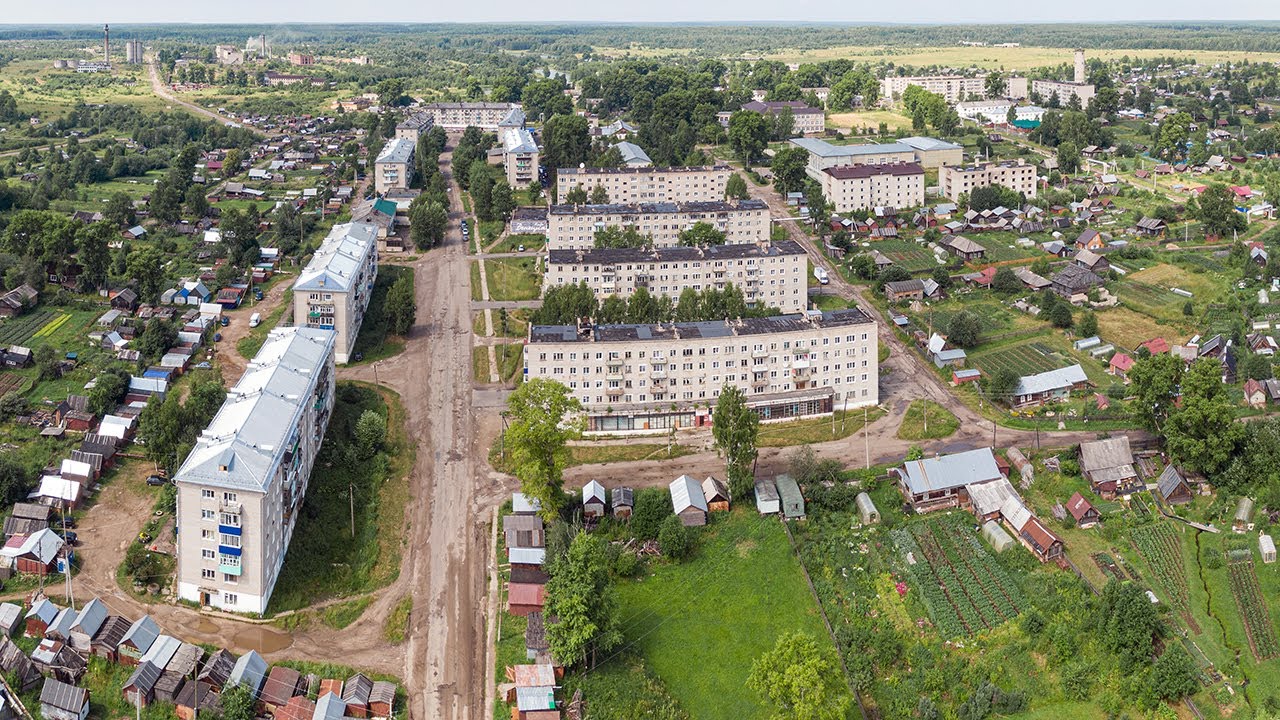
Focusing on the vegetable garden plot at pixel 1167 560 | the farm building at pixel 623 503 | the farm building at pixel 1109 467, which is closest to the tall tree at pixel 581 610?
the farm building at pixel 623 503

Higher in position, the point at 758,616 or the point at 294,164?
the point at 294,164

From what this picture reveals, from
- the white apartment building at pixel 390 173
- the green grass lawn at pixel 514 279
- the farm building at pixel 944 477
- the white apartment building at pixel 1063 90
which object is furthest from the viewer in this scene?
the white apartment building at pixel 1063 90

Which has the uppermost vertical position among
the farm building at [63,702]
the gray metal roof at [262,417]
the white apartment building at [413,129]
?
the white apartment building at [413,129]

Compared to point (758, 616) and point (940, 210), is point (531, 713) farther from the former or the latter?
point (940, 210)

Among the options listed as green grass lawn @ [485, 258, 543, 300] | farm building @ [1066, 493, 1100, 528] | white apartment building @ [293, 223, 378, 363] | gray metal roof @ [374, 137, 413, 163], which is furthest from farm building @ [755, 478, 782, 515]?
gray metal roof @ [374, 137, 413, 163]

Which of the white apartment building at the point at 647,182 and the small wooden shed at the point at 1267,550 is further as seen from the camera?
the white apartment building at the point at 647,182

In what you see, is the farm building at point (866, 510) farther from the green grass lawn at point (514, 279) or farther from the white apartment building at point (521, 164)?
the white apartment building at point (521, 164)

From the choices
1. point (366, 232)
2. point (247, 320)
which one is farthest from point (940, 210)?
point (247, 320)
